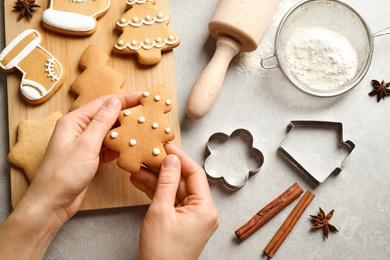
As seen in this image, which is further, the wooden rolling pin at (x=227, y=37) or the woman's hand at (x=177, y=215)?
the wooden rolling pin at (x=227, y=37)

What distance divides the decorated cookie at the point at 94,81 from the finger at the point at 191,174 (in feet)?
1.04

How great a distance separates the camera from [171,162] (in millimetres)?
1363

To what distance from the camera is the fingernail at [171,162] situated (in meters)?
1.36

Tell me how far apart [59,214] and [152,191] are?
1.04ft

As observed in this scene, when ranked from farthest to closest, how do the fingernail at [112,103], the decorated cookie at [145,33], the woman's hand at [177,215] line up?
the decorated cookie at [145,33] < the fingernail at [112,103] < the woman's hand at [177,215]

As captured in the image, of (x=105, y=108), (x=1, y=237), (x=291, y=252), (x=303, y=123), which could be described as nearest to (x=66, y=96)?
(x=105, y=108)

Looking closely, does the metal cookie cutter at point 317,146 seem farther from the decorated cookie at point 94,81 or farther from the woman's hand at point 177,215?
the decorated cookie at point 94,81

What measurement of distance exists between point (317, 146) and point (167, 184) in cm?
70

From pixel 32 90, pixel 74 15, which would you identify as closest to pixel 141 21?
pixel 74 15

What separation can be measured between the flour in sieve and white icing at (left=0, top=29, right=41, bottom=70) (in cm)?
96

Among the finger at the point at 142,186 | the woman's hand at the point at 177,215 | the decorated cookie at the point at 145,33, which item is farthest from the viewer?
the decorated cookie at the point at 145,33

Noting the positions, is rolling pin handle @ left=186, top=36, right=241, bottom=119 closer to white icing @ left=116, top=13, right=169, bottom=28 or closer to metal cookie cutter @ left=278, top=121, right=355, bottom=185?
white icing @ left=116, top=13, right=169, bottom=28

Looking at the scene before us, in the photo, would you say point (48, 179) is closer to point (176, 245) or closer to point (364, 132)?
point (176, 245)

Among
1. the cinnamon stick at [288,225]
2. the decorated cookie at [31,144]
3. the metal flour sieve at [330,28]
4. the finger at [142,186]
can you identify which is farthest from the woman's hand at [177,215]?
the metal flour sieve at [330,28]
